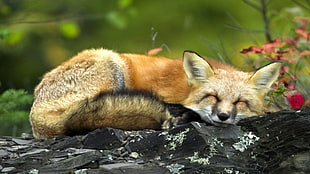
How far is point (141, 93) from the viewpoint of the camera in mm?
5613

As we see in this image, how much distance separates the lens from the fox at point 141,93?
17.9ft

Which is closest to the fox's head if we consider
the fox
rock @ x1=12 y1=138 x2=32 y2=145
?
the fox

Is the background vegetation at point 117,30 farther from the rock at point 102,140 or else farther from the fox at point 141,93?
the rock at point 102,140

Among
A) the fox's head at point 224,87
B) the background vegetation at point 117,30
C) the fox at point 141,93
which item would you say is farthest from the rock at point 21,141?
the background vegetation at point 117,30

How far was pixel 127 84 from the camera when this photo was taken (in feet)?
21.1

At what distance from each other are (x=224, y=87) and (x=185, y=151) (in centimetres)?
131

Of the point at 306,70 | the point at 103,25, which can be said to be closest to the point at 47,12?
the point at 103,25

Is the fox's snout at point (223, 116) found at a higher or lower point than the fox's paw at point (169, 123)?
higher

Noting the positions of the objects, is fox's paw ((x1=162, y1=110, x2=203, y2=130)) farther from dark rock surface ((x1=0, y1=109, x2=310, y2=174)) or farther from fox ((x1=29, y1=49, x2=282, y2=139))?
dark rock surface ((x1=0, y1=109, x2=310, y2=174))

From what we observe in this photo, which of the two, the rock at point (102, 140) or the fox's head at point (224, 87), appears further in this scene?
the fox's head at point (224, 87)

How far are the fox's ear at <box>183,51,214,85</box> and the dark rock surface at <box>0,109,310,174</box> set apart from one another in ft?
3.44

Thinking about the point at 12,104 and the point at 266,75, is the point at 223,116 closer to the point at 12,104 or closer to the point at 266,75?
the point at 266,75

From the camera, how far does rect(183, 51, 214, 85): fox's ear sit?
6074 millimetres

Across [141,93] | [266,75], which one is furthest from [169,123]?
[266,75]
